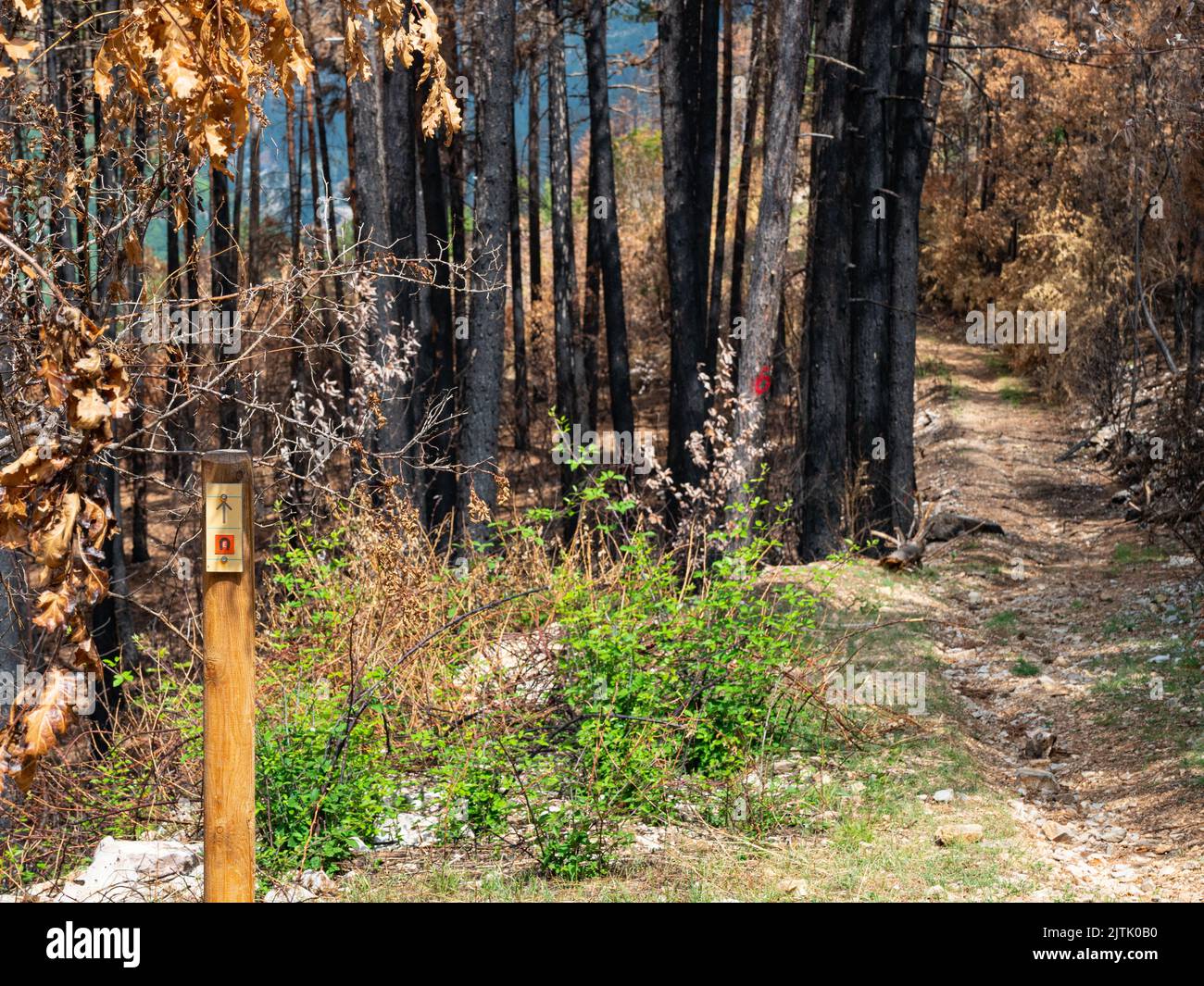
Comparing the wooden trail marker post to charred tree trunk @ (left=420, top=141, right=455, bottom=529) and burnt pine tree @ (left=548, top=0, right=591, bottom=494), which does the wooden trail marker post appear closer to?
charred tree trunk @ (left=420, top=141, right=455, bottom=529)

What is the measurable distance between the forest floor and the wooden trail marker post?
1.52 meters

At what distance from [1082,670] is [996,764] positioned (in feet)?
7.05

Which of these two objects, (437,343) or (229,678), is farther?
(437,343)

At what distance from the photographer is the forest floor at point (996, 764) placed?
5289 millimetres

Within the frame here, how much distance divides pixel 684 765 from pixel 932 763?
4.76ft

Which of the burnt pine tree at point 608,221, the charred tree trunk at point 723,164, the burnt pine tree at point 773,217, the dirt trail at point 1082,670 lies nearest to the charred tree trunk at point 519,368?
the charred tree trunk at point 723,164

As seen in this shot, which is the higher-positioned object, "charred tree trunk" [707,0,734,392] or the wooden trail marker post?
"charred tree trunk" [707,0,734,392]

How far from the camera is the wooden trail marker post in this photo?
3.54 m

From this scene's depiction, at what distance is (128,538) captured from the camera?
22.2 meters

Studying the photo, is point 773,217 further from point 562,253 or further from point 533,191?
point 533,191

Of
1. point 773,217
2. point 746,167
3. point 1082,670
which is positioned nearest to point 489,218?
point 773,217

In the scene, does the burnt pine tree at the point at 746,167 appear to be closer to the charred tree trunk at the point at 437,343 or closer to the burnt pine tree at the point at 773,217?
the charred tree trunk at the point at 437,343

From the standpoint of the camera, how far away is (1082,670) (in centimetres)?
921

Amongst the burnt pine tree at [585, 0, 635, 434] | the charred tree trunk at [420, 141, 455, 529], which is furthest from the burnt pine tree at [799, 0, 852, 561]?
the charred tree trunk at [420, 141, 455, 529]
